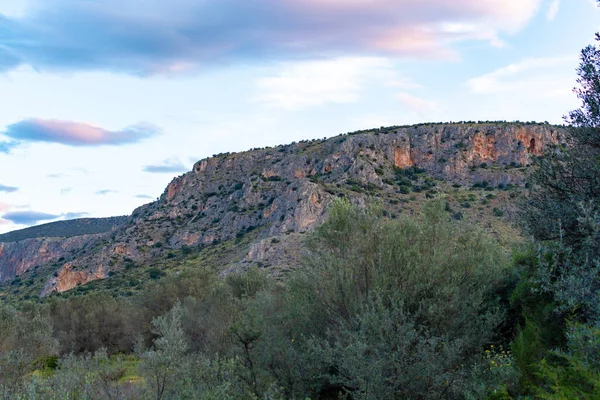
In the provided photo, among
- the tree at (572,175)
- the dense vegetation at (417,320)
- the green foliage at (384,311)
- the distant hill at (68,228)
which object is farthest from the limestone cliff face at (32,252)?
the tree at (572,175)

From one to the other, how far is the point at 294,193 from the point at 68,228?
120 metres

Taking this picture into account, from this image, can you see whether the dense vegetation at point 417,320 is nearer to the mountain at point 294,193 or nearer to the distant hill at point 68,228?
the mountain at point 294,193

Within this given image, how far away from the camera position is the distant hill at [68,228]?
165m

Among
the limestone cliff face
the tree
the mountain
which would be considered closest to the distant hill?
the limestone cliff face

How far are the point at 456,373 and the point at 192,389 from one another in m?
5.80

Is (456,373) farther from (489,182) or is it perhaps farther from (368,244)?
(489,182)

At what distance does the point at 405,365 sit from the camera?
1051cm

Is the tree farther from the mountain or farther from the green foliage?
the mountain

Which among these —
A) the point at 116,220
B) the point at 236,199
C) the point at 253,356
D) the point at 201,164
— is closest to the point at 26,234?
the point at 116,220

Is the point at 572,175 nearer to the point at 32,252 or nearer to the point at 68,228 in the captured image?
the point at 32,252

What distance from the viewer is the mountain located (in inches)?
3118

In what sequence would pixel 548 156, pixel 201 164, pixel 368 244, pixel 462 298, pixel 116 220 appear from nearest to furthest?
1. pixel 548 156
2. pixel 462 298
3. pixel 368 244
4. pixel 201 164
5. pixel 116 220

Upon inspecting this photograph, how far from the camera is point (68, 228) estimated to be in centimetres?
17150

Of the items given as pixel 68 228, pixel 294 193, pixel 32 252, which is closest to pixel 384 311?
pixel 294 193
